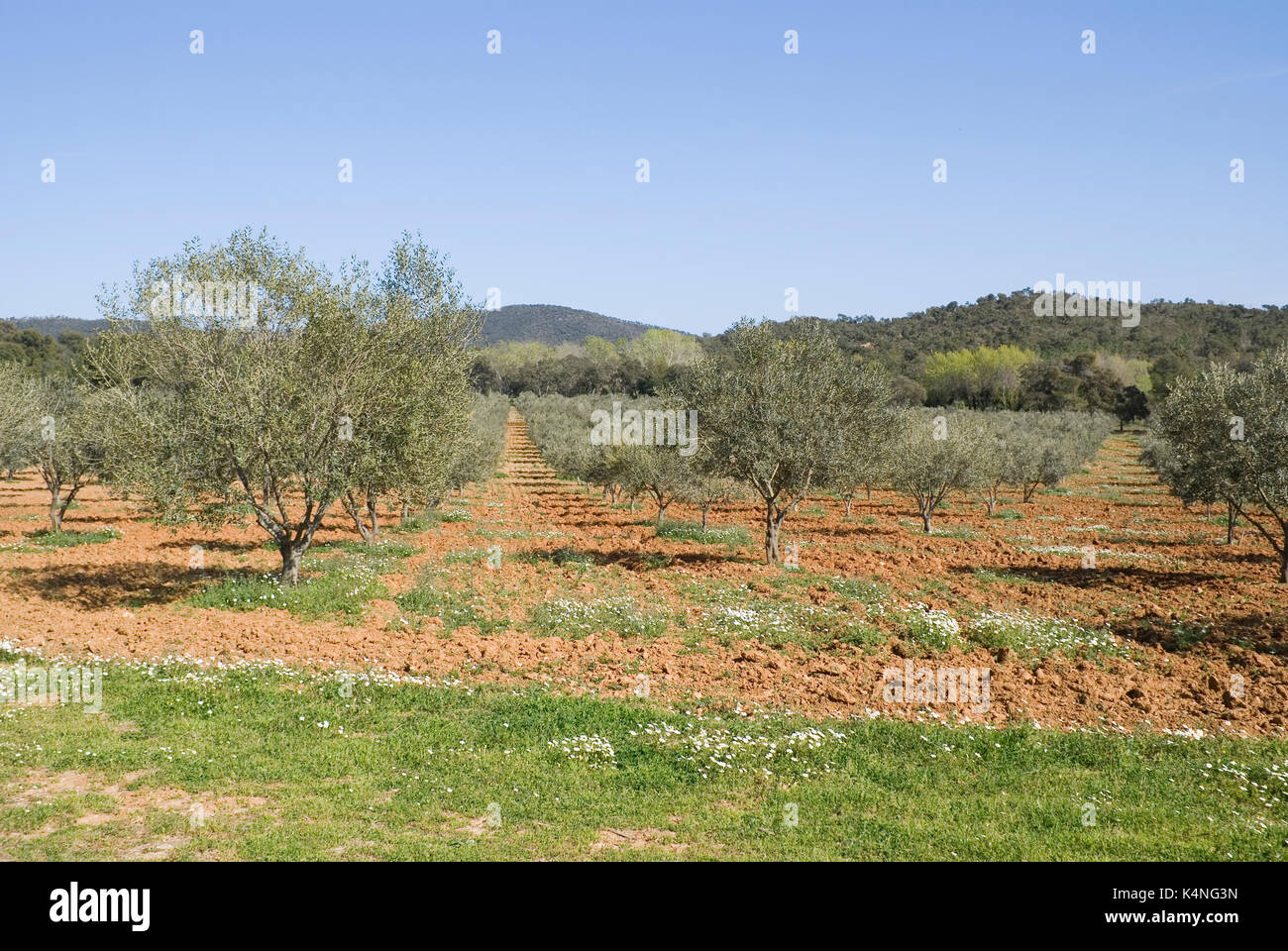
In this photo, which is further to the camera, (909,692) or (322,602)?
(322,602)

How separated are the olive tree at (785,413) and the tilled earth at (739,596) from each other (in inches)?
115

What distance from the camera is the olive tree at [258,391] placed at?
18.6 meters

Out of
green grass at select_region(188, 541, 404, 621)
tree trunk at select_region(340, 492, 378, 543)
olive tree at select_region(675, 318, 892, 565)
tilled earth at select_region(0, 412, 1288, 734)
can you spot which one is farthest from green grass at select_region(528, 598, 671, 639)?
olive tree at select_region(675, 318, 892, 565)

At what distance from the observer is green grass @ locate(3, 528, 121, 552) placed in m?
26.5

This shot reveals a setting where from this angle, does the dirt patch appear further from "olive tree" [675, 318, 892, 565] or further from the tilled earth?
"olive tree" [675, 318, 892, 565]

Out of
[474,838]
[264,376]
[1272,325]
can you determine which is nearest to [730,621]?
[474,838]

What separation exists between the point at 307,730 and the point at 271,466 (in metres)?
9.13

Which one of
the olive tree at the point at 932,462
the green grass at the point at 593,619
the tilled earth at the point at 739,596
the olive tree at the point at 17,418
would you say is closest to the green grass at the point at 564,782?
the tilled earth at the point at 739,596

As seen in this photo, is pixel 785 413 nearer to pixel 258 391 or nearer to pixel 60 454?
pixel 258 391

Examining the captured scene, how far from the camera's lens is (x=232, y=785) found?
989 centimetres

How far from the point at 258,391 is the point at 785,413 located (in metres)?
14.8

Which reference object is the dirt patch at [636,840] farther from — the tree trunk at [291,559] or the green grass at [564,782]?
the tree trunk at [291,559]

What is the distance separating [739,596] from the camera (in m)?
21.2

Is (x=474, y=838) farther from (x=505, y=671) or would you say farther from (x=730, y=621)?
(x=730, y=621)
